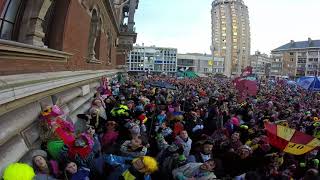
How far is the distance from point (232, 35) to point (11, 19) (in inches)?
5691

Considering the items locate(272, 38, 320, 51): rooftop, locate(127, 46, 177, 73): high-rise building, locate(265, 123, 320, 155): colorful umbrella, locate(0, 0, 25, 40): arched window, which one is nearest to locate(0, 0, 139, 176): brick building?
locate(0, 0, 25, 40): arched window

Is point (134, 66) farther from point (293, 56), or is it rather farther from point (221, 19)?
point (293, 56)

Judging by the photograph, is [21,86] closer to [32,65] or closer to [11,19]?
[32,65]

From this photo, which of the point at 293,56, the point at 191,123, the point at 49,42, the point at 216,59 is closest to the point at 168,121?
the point at 191,123

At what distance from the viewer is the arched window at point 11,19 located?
6.04 metres

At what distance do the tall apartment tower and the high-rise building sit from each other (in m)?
21.8

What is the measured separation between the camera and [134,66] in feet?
412

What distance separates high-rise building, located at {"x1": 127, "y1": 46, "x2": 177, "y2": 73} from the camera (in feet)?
412

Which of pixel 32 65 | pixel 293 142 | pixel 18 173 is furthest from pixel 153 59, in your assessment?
pixel 18 173

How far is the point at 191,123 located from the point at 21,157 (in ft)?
19.9

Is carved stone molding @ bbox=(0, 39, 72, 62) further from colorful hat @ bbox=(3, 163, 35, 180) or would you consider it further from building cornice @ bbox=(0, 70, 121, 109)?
colorful hat @ bbox=(3, 163, 35, 180)

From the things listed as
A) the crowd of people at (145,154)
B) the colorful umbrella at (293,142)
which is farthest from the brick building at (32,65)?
the colorful umbrella at (293,142)

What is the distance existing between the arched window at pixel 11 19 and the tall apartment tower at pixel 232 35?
139954 mm

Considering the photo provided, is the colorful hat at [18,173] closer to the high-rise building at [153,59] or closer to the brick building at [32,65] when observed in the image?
the brick building at [32,65]
